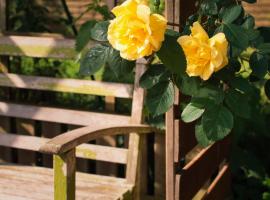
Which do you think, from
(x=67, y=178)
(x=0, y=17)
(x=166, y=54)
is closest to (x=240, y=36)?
(x=166, y=54)

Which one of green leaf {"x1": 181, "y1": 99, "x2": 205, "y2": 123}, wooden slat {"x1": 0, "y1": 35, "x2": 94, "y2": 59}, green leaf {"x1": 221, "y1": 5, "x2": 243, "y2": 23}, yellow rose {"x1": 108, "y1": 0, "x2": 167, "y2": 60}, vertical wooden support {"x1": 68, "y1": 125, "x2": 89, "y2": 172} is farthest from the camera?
vertical wooden support {"x1": 68, "y1": 125, "x2": 89, "y2": 172}

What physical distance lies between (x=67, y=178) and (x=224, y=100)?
617 millimetres

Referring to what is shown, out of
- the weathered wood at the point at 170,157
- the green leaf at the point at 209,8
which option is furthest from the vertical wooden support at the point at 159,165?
the green leaf at the point at 209,8

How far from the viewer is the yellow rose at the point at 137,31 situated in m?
1.43

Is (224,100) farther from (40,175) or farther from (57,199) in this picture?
(40,175)

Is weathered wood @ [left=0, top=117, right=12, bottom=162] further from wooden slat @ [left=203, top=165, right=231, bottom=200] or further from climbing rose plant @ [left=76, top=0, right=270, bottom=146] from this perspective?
climbing rose plant @ [left=76, top=0, right=270, bottom=146]

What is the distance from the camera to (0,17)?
2936 mm

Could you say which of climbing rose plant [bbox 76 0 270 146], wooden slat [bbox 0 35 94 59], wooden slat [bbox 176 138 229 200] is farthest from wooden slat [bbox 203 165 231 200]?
wooden slat [bbox 0 35 94 59]

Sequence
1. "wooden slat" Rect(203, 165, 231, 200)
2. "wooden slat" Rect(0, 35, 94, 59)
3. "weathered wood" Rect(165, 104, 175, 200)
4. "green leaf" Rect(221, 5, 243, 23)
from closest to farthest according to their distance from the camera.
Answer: "green leaf" Rect(221, 5, 243, 23)
"weathered wood" Rect(165, 104, 175, 200)
"wooden slat" Rect(203, 165, 231, 200)
"wooden slat" Rect(0, 35, 94, 59)

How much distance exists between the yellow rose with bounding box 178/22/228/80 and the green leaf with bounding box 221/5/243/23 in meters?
0.08

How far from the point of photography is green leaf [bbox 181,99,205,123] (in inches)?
64.6

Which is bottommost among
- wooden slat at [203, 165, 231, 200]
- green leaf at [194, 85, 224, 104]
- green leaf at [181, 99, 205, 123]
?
wooden slat at [203, 165, 231, 200]

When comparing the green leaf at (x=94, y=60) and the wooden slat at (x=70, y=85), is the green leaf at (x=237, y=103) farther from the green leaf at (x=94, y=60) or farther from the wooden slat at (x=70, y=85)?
the wooden slat at (x=70, y=85)

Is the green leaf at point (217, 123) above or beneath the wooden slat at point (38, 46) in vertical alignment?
above
